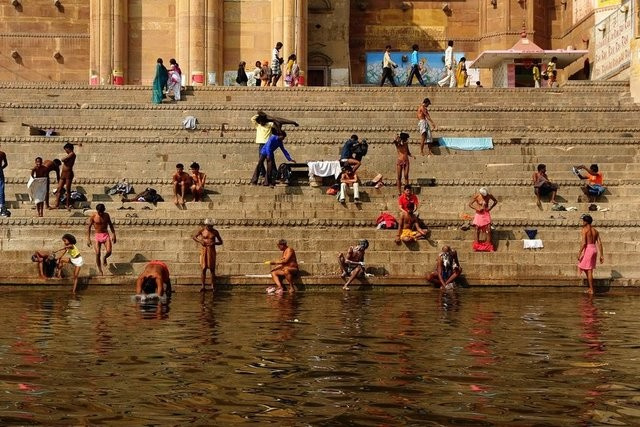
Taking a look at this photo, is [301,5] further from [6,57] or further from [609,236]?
[609,236]

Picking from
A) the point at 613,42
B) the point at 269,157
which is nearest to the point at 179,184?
the point at 269,157

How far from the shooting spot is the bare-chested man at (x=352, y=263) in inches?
575

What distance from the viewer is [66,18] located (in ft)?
107

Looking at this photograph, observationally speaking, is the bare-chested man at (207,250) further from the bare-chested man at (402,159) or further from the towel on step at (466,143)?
the towel on step at (466,143)

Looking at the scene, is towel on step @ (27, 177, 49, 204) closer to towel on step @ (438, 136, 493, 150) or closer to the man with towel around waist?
the man with towel around waist

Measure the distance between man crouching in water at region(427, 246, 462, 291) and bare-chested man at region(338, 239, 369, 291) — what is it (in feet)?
3.22

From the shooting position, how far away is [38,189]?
16641 mm

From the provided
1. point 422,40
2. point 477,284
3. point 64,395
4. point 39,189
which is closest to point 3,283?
point 39,189

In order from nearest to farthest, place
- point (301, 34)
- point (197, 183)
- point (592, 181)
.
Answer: point (197, 183), point (592, 181), point (301, 34)

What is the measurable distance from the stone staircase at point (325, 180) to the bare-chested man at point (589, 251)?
416 mm

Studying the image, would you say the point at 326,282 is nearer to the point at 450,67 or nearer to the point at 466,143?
the point at 466,143

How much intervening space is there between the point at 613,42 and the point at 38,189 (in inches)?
685

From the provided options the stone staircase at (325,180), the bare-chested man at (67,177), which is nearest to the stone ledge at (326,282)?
the stone staircase at (325,180)

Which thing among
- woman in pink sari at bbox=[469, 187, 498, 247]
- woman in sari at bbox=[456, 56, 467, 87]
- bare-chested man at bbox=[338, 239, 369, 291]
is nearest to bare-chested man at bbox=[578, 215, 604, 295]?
woman in pink sari at bbox=[469, 187, 498, 247]
